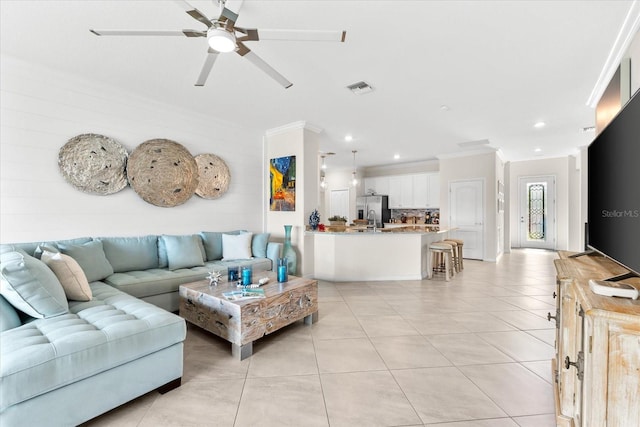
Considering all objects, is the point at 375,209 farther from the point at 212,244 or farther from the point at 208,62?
the point at 208,62

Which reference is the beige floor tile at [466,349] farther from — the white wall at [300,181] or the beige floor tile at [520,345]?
the white wall at [300,181]

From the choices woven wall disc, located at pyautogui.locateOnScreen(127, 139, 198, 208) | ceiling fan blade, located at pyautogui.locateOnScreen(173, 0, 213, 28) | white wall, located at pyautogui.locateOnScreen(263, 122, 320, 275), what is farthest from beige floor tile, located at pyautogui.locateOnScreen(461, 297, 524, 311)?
woven wall disc, located at pyautogui.locateOnScreen(127, 139, 198, 208)

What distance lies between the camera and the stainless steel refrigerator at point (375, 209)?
875 centimetres

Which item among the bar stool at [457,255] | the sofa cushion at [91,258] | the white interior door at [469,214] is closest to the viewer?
the sofa cushion at [91,258]

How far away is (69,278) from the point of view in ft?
7.50

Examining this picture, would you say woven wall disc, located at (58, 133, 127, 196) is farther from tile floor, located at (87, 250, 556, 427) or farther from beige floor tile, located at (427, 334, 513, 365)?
beige floor tile, located at (427, 334, 513, 365)

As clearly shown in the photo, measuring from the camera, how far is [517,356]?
237 centimetres

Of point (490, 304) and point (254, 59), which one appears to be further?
point (490, 304)

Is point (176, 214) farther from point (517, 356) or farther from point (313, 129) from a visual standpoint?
point (517, 356)

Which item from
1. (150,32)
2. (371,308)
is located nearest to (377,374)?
(371,308)

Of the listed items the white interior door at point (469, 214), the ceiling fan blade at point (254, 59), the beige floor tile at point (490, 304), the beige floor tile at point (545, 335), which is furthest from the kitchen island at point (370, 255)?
the ceiling fan blade at point (254, 59)

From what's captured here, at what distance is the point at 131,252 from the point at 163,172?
3.78ft

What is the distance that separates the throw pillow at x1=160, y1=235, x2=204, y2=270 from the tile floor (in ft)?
→ 3.26

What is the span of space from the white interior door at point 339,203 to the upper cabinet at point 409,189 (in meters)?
0.78
